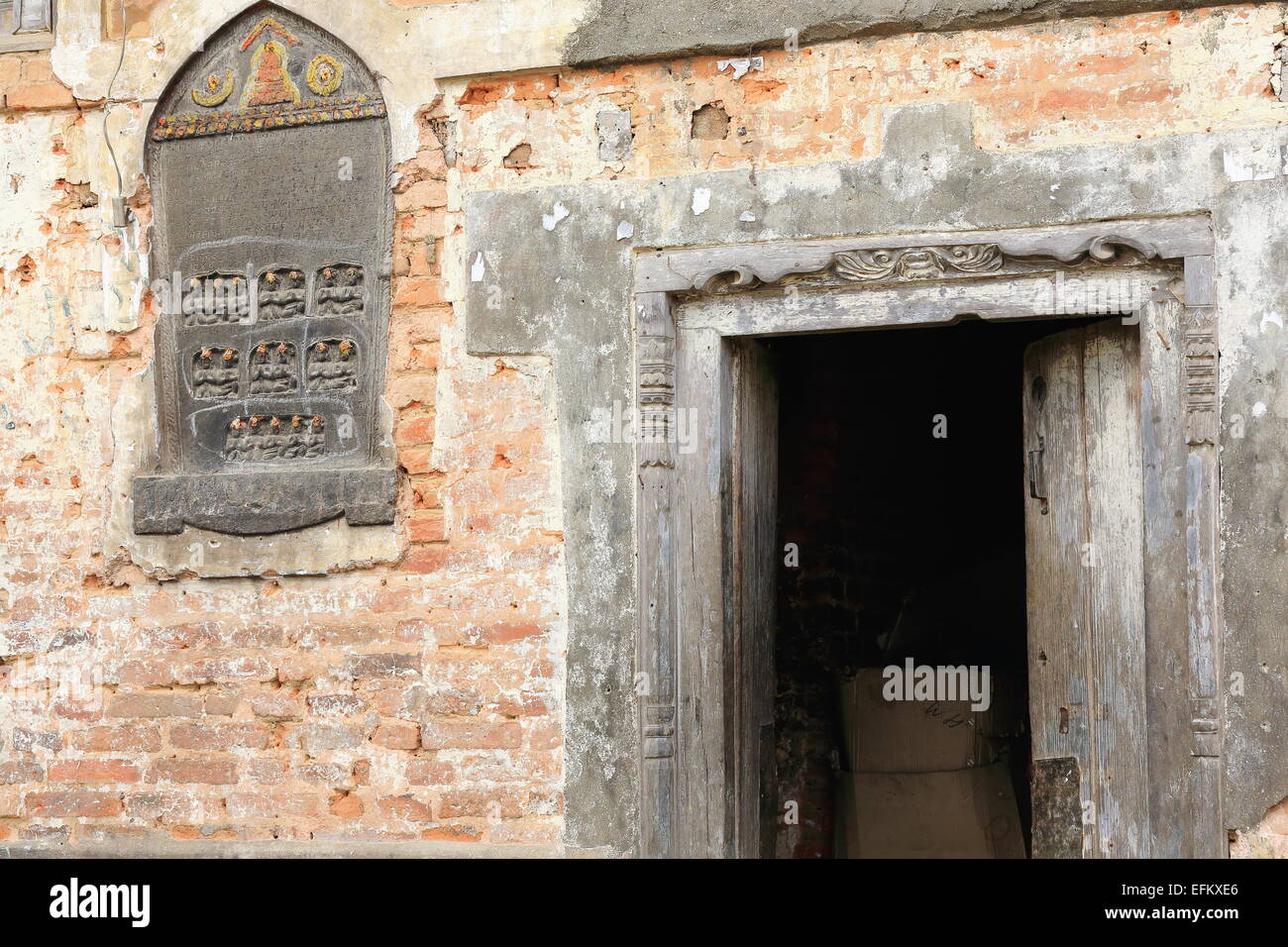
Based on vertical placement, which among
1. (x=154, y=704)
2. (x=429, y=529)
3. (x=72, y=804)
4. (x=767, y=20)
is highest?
(x=767, y=20)

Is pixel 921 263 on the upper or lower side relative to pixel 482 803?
upper

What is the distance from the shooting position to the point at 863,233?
13.4ft

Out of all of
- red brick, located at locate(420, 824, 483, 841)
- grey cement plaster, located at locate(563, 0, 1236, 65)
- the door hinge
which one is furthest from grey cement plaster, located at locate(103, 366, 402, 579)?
the door hinge

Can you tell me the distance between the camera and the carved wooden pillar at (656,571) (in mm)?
4145

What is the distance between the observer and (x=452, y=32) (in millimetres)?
4383

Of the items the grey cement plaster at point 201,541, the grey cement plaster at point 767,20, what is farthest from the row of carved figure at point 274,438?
the grey cement plaster at point 767,20

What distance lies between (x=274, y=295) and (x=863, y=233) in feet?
6.15

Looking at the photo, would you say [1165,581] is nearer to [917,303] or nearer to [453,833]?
[917,303]

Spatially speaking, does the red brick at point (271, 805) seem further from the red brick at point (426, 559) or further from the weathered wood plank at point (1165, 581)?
the weathered wood plank at point (1165, 581)

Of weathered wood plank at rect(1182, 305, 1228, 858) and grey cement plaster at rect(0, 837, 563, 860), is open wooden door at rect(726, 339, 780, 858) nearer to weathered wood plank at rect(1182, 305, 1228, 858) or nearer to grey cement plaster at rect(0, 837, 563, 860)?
grey cement plaster at rect(0, 837, 563, 860)

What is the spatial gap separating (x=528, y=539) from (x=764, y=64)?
1578 millimetres

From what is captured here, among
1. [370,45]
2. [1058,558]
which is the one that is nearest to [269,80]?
[370,45]
